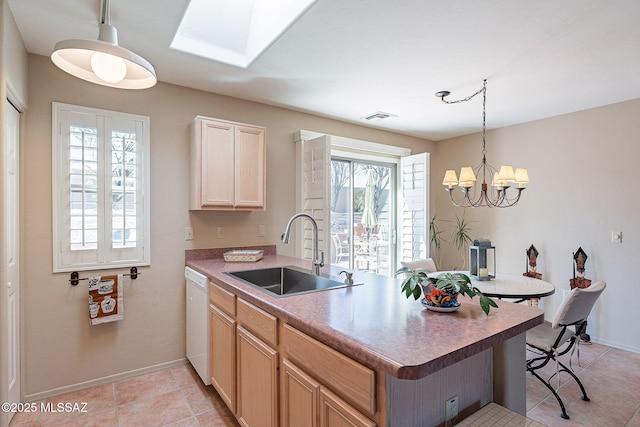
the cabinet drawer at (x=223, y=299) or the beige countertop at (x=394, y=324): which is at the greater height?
the beige countertop at (x=394, y=324)

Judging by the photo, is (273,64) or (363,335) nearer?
(363,335)

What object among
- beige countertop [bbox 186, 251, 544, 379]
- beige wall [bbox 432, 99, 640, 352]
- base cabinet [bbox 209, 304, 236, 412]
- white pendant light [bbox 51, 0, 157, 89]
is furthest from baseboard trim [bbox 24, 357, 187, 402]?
beige wall [bbox 432, 99, 640, 352]

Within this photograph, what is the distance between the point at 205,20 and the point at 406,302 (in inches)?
86.3

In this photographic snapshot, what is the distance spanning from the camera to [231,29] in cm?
235

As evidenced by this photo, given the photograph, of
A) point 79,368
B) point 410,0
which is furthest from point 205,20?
point 79,368

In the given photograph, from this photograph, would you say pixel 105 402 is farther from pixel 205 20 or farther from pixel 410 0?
pixel 410 0

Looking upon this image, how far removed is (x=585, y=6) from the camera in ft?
5.81

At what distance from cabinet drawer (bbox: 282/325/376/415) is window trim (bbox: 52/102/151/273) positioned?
6.07 feet

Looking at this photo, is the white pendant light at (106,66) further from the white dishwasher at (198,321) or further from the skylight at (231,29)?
the white dishwasher at (198,321)

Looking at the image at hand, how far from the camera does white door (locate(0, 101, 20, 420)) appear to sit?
1.98 meters

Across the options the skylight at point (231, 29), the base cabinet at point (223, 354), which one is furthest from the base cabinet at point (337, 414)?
the skylight at point (231, 29)

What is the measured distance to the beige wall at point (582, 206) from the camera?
3244 mm

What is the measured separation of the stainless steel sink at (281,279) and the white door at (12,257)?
4.30ft

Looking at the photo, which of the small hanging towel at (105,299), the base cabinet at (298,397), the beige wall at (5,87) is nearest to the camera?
the base cabinet at (298,397)
